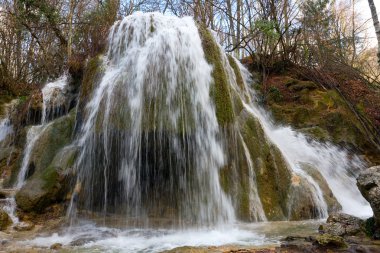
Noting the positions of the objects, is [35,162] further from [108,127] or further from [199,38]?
[199,38]

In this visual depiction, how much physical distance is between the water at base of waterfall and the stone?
1.02 feet

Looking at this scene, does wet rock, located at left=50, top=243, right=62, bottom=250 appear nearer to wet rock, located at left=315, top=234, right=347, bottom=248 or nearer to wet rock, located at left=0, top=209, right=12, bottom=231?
wet rock, located at left=0, top=209, right=12, bottom=231

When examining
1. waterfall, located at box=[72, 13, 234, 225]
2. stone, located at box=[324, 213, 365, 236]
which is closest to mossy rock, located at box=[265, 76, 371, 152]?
waterfall, located at box=[72, 13, 234, 225]

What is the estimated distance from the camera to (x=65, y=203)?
670cm

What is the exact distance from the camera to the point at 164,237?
5113mm

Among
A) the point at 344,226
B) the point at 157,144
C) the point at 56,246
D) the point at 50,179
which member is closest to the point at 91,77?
the point at 50,179

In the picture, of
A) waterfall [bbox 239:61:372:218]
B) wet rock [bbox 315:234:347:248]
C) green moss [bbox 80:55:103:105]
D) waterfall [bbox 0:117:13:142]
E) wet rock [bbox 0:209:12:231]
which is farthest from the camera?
waterfall [bbox 0:117:13:142]

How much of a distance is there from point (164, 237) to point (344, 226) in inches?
99.2

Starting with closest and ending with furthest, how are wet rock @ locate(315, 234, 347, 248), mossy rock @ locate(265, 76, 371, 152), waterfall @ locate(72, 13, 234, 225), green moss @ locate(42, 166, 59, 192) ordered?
1. wet rock @ locate(315, 234, 347, 248)
2. waterfall @ locate(72, 13, 234, 225)
3. green moss @ locate(42, 166, 59, 192)
4. mossy rock @ locate(265, 76, 371, 152)

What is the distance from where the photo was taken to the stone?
13.9 ft

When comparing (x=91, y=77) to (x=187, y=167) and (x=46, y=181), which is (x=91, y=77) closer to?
(x=46, y=181)

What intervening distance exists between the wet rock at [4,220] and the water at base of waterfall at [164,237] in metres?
0.94

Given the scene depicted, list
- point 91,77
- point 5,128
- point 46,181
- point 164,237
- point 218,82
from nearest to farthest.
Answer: point 164,237 → point 46,181 → point 218,82 → point 91,77 → point 5,128

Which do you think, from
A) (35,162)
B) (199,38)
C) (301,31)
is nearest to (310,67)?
(301,31)
